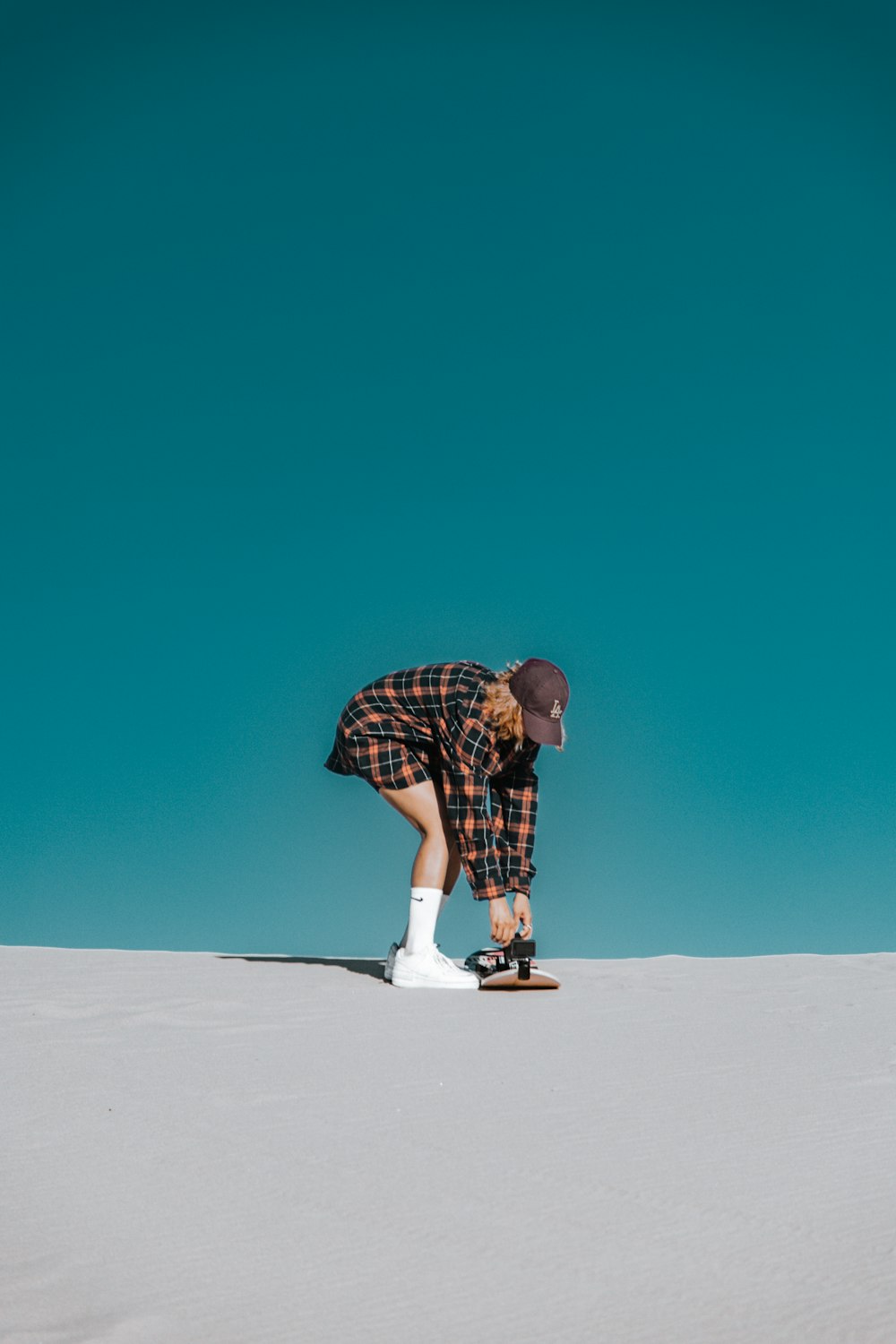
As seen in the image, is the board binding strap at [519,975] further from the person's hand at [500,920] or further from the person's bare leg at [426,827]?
the person's bare leg at [426,827]

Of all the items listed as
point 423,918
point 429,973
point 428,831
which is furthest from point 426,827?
point 429,973

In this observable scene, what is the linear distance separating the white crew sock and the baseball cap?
0.79m

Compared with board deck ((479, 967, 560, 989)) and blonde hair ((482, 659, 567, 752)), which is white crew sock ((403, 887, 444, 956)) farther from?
blonde hair ((482, 659, 567, 752))

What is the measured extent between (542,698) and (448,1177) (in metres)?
2.66

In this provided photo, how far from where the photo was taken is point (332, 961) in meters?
6.05

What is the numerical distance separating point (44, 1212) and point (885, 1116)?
1.70 meters

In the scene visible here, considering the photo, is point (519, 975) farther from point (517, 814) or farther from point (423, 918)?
point (517, 814)

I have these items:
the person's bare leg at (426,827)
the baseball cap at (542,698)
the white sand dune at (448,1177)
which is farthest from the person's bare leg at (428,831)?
the white sand dune at (448,1177)

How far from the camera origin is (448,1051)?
10.9ft

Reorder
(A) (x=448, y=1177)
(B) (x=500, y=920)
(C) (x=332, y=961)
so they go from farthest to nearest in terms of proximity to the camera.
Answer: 1. (C) (x=332, y=961)
2. (B) (x=500, y=920)
3. (A) (x=448, y=1177)

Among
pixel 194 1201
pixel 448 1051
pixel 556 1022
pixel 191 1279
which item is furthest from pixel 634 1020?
pixel 191 1279

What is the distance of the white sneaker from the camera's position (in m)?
4.78

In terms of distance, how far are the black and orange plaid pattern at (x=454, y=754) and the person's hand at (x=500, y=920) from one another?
92mm

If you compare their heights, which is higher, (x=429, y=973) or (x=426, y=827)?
(x=426, y=827)
